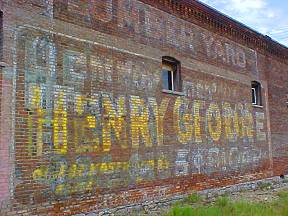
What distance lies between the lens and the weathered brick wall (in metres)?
8.52

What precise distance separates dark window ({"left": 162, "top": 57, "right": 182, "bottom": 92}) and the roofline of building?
1.55m

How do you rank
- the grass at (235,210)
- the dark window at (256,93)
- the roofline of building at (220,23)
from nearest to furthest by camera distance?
the grass at (235,210) < the roofline of building at (220,23) < the dark window at (256,93)

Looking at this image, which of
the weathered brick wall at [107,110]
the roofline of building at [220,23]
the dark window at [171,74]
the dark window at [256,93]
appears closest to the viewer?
the weathered brick wall at [107,110]

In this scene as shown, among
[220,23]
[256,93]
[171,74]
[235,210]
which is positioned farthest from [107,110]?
[256,93]

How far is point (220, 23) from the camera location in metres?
15.3

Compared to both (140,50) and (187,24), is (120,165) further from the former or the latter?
(187,24)

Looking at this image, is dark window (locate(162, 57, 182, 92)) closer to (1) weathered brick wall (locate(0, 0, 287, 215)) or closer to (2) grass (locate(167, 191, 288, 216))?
(1) weathered brick wall (locate(0, 0, 287, 215))

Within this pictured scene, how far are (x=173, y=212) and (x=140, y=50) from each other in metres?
4.59

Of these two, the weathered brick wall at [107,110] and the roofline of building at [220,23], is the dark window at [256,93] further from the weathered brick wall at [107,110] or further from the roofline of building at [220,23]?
the weathered brick wall at [107,110]

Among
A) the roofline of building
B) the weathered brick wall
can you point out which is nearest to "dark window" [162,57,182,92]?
the weathered brick wall

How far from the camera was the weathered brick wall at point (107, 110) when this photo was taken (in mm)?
8523

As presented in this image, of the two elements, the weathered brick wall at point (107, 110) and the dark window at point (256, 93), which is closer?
the weathered brick wall at point (107, 110)

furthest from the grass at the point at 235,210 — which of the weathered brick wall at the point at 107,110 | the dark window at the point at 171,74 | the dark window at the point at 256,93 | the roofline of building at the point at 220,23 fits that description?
the dark window at the point at 256,93

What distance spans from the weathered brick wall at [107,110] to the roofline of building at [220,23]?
0.29m
